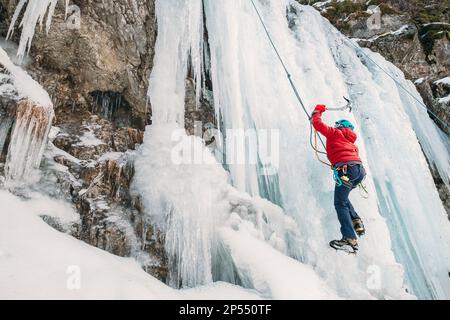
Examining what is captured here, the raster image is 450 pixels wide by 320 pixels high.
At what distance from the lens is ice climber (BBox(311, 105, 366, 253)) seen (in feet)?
16.4

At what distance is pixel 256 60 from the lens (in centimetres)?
789

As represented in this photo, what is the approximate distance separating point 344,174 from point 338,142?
42 cm

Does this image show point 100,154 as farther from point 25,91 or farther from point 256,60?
point 256,60

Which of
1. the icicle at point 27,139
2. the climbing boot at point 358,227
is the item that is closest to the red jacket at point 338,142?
the climbing boot at point 358,227

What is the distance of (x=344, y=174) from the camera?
16.5 feet

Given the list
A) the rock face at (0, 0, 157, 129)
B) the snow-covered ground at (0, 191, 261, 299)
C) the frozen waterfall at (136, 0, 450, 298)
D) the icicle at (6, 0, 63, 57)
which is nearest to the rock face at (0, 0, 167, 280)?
the rock face at (0, 0, 157, 129)

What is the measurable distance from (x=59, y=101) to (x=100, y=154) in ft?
3.41

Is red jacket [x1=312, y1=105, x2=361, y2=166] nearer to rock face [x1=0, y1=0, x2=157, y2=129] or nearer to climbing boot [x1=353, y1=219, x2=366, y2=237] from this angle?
climbing boot [x1=353, y1=219, x2=366, y2=237]

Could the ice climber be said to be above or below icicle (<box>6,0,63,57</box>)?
below

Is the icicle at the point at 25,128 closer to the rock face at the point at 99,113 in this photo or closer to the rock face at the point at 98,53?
the rock face at the point at 99,113

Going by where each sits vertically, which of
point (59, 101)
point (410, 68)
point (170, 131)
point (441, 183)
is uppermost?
point (59, 101)

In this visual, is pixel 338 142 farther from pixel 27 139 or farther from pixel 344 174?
pixel 27 139

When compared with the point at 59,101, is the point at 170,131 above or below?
below
